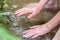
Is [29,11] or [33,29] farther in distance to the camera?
[29,11]

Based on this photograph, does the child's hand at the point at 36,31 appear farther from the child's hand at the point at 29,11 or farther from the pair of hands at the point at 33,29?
the child's hand at the point at 29,11

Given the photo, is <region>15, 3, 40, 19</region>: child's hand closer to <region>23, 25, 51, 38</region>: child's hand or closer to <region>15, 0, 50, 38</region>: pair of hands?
<region>15, 0, 50, 38</region>: pair of hands

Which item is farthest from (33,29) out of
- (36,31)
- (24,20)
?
(24,20)

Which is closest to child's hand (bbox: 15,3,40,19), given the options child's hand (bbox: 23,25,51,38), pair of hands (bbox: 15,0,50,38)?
pair of hands (bbox: 15,0,50,38)

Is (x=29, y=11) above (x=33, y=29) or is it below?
above

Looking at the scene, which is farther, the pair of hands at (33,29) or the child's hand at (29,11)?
the child's hand at (29,11)

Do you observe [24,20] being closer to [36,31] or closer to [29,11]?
[29,11]

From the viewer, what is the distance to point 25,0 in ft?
5.46

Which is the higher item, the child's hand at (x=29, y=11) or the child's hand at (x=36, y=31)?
the child's hand at (x=29, y=11)

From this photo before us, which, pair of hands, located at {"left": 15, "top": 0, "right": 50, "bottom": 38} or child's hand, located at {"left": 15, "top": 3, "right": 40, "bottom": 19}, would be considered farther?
child's hand, located at {"left": 15, "top": 3, "right": 40, "bottom": 19}

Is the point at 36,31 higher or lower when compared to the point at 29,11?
lower

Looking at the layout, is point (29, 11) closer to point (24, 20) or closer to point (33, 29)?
point (24, 20)

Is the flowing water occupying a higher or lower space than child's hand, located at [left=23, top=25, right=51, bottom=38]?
higher

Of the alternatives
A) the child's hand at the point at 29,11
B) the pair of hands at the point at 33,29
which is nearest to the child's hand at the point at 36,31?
the pair of hands at the point at 33,29
